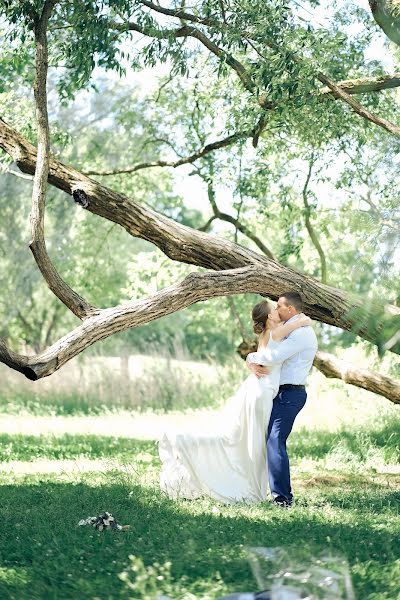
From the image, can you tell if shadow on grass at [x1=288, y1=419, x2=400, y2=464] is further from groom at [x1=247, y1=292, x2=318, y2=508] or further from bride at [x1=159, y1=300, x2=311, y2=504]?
groom at [x1=247, y1=292, x2=318, y2=508]

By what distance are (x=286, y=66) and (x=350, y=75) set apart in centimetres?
325

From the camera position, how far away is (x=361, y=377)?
1138 cm

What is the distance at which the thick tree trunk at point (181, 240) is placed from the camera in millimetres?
9594

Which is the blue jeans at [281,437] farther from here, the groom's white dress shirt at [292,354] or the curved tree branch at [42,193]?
the curved tree branch at [42,193]

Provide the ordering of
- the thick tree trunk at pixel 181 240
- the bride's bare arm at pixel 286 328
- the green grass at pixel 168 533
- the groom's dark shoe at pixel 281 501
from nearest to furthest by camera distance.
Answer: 1. the green grass at pixel 168 533
2. the groom's dark shoe at pixel 281 501
3. the bride's bare arm at pixel 286 328
4. the thick tree trunk at pixel 181 240

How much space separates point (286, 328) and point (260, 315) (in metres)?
0.36

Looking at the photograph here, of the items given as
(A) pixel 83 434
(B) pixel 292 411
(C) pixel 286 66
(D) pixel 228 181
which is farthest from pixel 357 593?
(A) pixel 83 434

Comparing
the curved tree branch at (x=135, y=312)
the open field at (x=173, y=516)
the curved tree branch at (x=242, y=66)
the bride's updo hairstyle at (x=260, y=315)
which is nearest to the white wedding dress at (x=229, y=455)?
the open field at (x=173, y=516)

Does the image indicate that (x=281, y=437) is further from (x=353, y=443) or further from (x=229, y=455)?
(x=353, y=443)

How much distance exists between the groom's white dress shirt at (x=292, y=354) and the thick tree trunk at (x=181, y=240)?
2.80 ft

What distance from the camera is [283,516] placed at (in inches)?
302

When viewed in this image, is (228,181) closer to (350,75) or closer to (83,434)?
(350,75)

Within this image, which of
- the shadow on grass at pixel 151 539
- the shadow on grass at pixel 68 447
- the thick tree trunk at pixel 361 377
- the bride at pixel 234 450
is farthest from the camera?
the shadow on grass at pixel 68 447

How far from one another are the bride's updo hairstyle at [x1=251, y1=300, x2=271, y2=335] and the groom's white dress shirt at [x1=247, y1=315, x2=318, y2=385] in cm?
24
